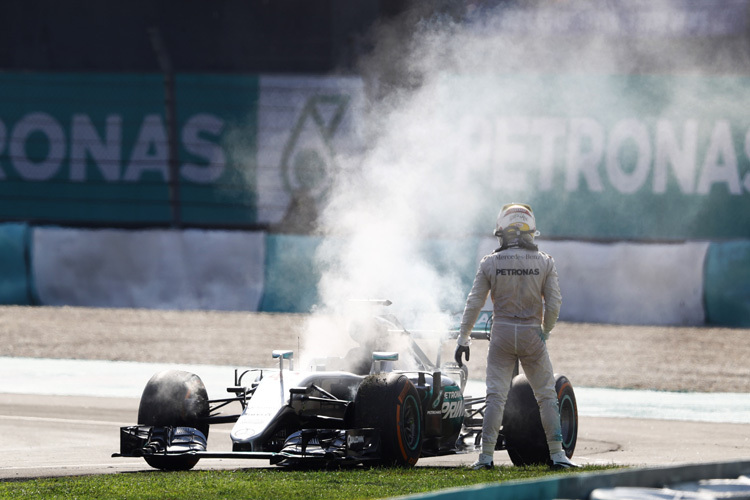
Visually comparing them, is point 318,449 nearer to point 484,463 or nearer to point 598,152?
point 484,463

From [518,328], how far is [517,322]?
44mm

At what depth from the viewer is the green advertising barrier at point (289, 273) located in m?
18.9

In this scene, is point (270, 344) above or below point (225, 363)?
above

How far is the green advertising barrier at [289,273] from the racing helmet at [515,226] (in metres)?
10.3

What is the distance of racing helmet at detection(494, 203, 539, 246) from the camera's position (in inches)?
337

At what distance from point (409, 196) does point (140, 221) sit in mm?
4560

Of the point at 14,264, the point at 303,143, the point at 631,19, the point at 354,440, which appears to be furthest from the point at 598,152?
the point at 354,440

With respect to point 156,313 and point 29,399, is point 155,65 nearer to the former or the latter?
point 156,313

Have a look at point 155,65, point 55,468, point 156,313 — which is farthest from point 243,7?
point 55,468

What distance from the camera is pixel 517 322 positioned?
844 centimetres

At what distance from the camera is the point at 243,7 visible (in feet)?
73.9

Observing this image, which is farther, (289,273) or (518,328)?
(289,273)

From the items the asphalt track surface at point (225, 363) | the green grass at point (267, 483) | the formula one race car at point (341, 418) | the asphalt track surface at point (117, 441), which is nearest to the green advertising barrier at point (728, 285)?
the asphalt track surface at point (225, 363)

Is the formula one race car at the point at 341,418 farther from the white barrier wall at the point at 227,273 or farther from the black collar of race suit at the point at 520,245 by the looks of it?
the white barrier wall at the point at 227,273
